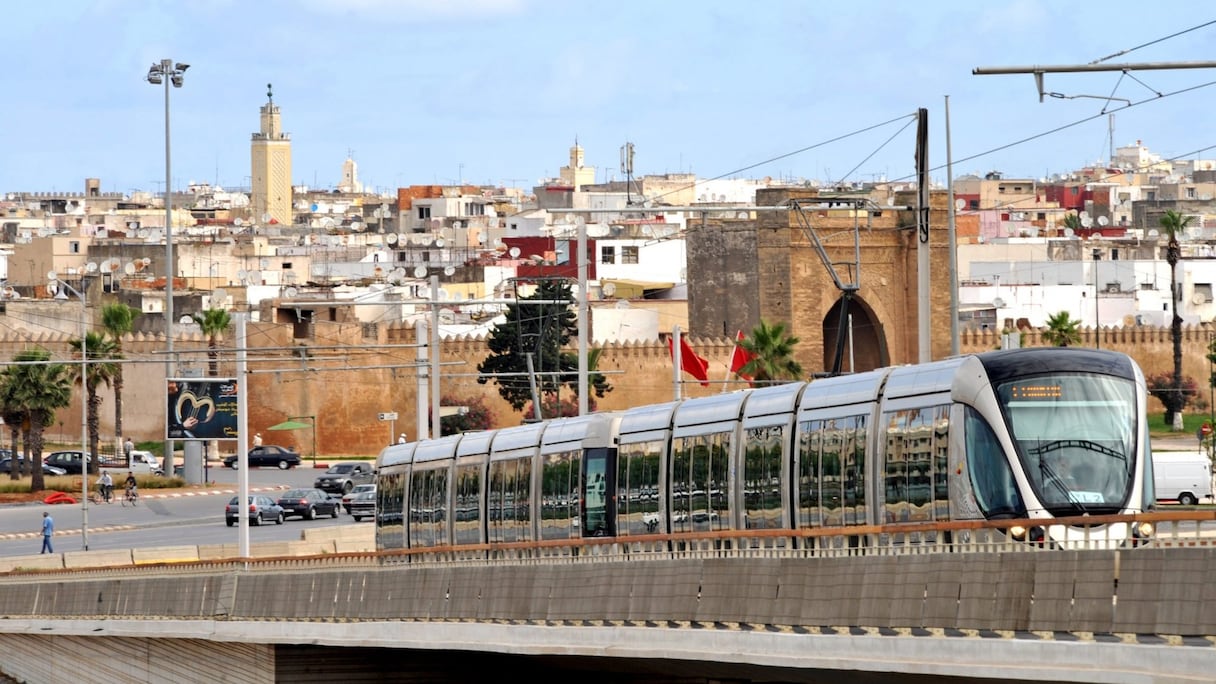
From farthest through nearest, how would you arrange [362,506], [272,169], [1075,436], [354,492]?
[272,169] → [354,492] → [362,506] → [1075,436]

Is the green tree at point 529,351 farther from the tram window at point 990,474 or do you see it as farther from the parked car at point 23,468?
the tram window at point 990,474

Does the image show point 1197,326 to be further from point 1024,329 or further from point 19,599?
point 19,599

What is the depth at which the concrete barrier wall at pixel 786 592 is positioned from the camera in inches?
526

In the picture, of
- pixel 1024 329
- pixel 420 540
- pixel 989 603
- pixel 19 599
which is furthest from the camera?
pixel 1024 329

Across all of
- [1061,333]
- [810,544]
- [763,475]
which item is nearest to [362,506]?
[1061,333]

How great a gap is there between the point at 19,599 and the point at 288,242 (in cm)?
10329

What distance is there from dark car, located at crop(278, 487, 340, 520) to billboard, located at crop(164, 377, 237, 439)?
10414 millimetres

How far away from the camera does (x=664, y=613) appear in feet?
61.9

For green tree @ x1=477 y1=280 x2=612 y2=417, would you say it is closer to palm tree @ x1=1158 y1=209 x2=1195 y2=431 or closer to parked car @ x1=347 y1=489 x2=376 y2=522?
palm tree @ x1=1158 y1=209 x2=1195 y2=431

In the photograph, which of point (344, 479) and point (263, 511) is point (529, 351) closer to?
point (344, 479)

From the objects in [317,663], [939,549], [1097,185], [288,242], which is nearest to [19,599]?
[317,663]

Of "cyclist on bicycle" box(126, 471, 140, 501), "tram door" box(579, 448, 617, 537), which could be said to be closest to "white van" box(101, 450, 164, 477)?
"cyclist on bicycle" box(126, 471, 140, 501)

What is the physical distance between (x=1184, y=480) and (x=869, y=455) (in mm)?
29497

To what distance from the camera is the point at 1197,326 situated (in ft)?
283
